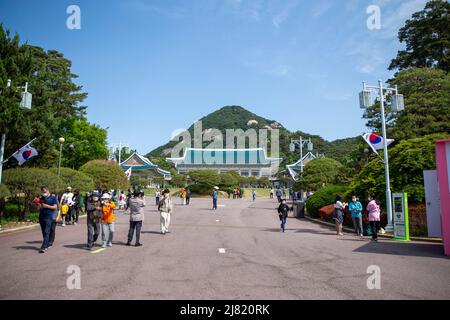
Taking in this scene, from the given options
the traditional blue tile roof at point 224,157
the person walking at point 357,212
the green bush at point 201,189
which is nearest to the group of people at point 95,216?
the person walking at point 357,212

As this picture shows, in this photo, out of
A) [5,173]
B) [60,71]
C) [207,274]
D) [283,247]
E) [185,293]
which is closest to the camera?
[185,293]

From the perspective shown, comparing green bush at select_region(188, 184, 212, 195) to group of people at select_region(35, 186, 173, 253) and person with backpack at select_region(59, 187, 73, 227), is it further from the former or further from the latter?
group of people at select_region(35, 186, 173, 253)

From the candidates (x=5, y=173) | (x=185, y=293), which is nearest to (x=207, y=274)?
(x=185, y=293)

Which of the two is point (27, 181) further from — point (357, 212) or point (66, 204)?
point (357, 212)

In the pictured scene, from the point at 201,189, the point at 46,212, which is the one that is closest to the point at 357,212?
the point at 46,212

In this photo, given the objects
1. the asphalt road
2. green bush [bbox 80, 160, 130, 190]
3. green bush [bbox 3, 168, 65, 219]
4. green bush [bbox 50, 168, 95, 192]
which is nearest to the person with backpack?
green bush [bbox 3, 168, 65, 219]

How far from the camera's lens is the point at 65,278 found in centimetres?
621

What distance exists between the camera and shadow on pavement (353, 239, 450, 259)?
9.51m

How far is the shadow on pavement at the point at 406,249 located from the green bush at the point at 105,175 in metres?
23.3

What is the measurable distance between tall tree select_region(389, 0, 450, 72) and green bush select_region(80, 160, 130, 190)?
3375 centimetres

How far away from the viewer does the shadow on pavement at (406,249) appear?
9.51 meters

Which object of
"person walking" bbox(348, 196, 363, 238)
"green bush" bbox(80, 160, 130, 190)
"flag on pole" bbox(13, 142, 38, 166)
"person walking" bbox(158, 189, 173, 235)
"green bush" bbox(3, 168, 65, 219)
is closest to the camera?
"person walking" bbox(158, 189, 173, 235)
